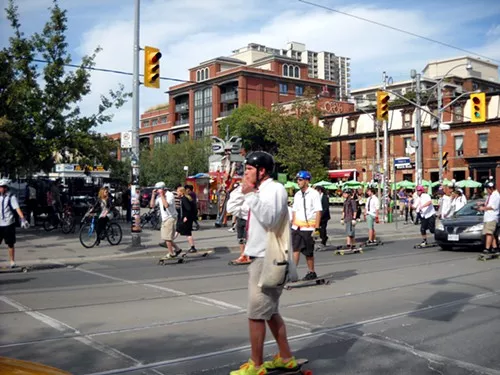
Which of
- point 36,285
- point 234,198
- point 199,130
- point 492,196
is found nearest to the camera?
point 234,198

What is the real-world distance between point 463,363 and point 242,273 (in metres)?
6.74

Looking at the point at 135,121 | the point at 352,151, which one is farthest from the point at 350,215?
the point at 352,151

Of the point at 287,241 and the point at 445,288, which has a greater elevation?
the point at 287,241

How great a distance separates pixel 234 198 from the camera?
16.5 feet

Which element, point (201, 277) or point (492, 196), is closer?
point (201, 277)

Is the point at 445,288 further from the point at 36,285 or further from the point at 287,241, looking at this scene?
the point at 36,285

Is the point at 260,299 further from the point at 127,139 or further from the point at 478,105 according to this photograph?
the point at 478,105

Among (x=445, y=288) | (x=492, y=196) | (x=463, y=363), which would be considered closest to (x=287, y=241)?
(x=463, y=363)

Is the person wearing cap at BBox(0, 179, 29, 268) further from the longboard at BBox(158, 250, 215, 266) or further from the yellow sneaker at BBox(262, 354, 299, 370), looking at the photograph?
the yellow sneaker at BBox(262, 354, 299, 370)

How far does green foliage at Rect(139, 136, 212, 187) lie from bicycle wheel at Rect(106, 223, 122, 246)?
1907 inches

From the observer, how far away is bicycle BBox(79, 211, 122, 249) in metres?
16.3

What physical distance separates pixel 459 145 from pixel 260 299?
178 ft

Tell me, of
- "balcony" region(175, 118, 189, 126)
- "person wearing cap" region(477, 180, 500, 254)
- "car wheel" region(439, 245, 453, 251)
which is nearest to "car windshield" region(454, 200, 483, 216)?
"car wheel" region(439, 245, 453, 251)

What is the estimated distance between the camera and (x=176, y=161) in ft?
219
